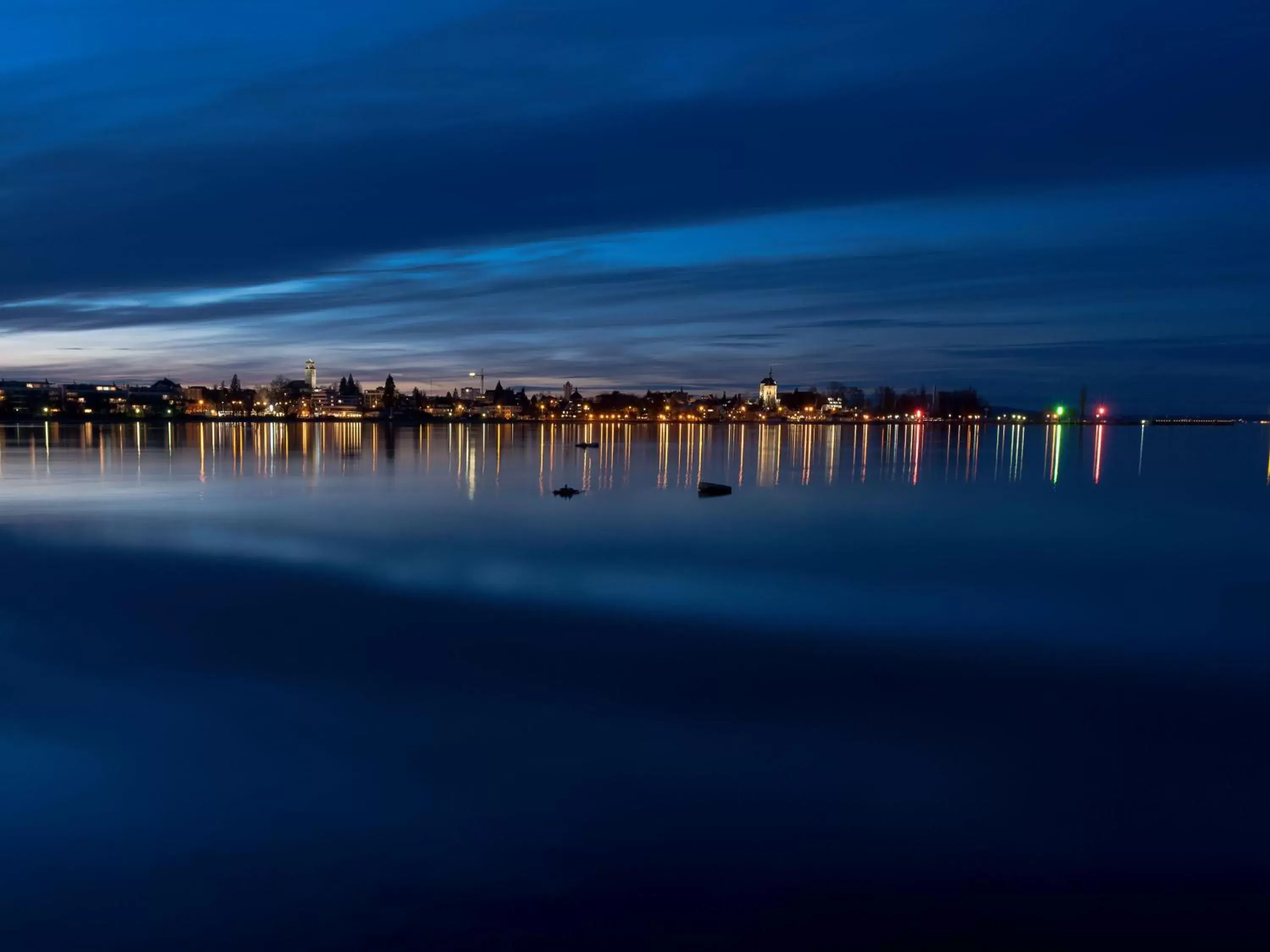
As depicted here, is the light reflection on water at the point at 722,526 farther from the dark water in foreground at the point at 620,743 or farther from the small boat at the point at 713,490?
the small boat at the point at 713,490

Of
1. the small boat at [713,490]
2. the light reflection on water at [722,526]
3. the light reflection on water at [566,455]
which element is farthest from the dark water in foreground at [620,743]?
the light reflection on water at [566,455]

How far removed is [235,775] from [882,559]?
16.7m

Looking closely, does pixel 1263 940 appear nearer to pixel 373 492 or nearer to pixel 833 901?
pixel 833 901

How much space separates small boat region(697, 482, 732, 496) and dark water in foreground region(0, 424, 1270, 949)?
1178cm

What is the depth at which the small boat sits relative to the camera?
36438 mm

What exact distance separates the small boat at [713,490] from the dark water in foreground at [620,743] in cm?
1178

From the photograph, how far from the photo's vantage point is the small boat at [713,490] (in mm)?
36438

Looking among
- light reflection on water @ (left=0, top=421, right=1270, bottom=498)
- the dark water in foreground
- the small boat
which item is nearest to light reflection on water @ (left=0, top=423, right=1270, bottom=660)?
the dark water in foreground

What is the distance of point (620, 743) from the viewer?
9.56 meters

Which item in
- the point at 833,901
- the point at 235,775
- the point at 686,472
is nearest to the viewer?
the point at 833,901

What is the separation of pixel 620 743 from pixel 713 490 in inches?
1072

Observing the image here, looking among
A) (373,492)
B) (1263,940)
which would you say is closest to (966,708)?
(1263,940)

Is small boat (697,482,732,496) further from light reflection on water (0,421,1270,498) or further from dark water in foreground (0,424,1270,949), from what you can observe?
dark water in foreground (0,424,1270,949)

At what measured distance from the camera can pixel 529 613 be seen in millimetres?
15625
